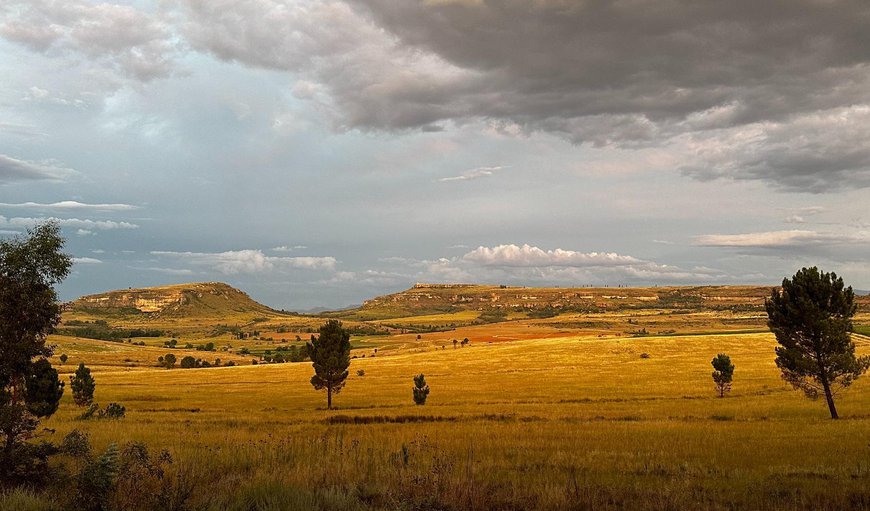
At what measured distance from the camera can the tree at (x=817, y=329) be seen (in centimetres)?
2978

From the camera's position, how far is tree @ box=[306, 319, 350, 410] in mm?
46781

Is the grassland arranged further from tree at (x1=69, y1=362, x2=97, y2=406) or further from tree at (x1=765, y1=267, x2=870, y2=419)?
tree at (x1=69, y1=362, x2=97, y2=406)

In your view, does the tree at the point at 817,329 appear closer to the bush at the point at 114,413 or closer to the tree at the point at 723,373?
the tree at the point at 723,373

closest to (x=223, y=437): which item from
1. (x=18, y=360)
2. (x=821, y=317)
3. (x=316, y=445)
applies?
(x=316, y=445)

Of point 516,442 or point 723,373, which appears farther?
point 723,373

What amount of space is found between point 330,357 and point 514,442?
28.9 meters

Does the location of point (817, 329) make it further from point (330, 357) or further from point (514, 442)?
point (330, 357)

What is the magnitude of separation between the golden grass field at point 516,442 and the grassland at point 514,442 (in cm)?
9

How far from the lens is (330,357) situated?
155 ft

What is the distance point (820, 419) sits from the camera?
30.5 m

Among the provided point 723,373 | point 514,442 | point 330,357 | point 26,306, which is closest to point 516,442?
point 514,442

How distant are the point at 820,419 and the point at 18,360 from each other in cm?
3909

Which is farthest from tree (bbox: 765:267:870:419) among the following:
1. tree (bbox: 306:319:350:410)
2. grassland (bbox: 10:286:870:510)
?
tree (bbox: 306:319:350:410)

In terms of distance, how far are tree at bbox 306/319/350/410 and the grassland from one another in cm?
244
